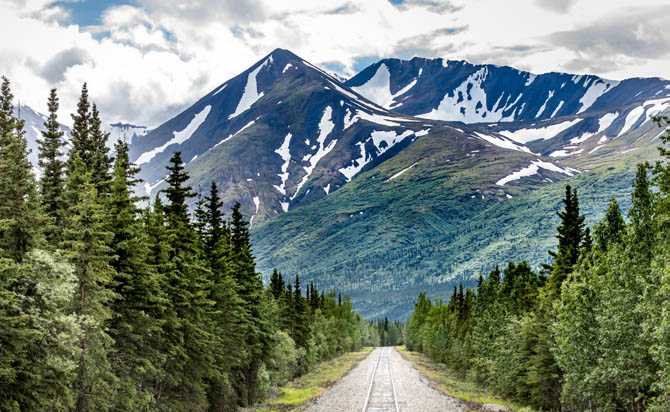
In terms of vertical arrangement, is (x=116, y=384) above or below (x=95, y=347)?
below

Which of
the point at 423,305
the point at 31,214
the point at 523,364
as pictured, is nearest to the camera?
the point at 31,214

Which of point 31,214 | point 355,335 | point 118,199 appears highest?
point 118,199

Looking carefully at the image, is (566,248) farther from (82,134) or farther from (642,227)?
(82,134)

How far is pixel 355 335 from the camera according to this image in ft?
498

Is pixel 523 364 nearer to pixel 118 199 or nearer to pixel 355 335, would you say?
pixel 118 199

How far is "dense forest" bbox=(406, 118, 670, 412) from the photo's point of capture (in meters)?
21.5

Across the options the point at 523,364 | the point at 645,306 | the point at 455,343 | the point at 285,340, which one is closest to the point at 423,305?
the point at 455,343

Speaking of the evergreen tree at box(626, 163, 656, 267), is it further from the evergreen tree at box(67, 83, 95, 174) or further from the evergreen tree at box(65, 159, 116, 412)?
the evergreen tree at box(67, 83, 95, 174)

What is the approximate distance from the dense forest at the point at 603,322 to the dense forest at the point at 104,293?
19100 millimetres

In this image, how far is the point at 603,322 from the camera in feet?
85.9

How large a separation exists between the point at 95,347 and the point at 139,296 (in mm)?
4509

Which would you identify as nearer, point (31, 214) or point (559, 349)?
point (31, 214)

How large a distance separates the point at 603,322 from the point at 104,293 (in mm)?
21563

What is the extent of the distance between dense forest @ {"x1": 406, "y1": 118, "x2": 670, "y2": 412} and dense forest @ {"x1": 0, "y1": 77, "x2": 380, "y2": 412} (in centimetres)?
1910
